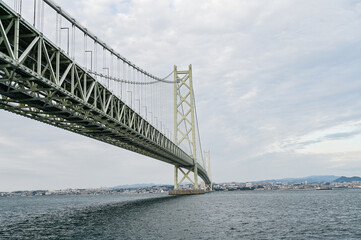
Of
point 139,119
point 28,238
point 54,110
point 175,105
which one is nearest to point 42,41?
point 54,110

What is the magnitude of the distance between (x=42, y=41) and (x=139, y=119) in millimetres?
24311

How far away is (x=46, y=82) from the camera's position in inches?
740

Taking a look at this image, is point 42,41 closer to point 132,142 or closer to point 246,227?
point 246,227

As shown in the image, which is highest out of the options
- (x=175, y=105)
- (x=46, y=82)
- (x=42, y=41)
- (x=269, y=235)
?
(x=175, y=105)

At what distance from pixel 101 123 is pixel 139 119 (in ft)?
→ 30.9

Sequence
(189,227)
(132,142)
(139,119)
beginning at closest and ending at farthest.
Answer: (189,227)
(139,119)
(132,142)

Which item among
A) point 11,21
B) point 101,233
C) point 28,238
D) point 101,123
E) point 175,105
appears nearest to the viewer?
point 11,21

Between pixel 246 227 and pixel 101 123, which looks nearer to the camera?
pixel 246 227

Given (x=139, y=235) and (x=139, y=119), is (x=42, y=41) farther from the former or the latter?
(x=139, y=119)

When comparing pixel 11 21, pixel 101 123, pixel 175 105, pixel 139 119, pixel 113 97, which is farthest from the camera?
pixel 175 105

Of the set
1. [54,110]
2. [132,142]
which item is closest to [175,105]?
[132,142]

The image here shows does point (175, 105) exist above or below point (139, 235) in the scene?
above

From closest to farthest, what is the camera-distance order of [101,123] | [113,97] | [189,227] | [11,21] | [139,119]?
[11,21] → [189,227] → [113,97] → [101,123] → [139,119]

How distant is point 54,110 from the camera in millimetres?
26000
